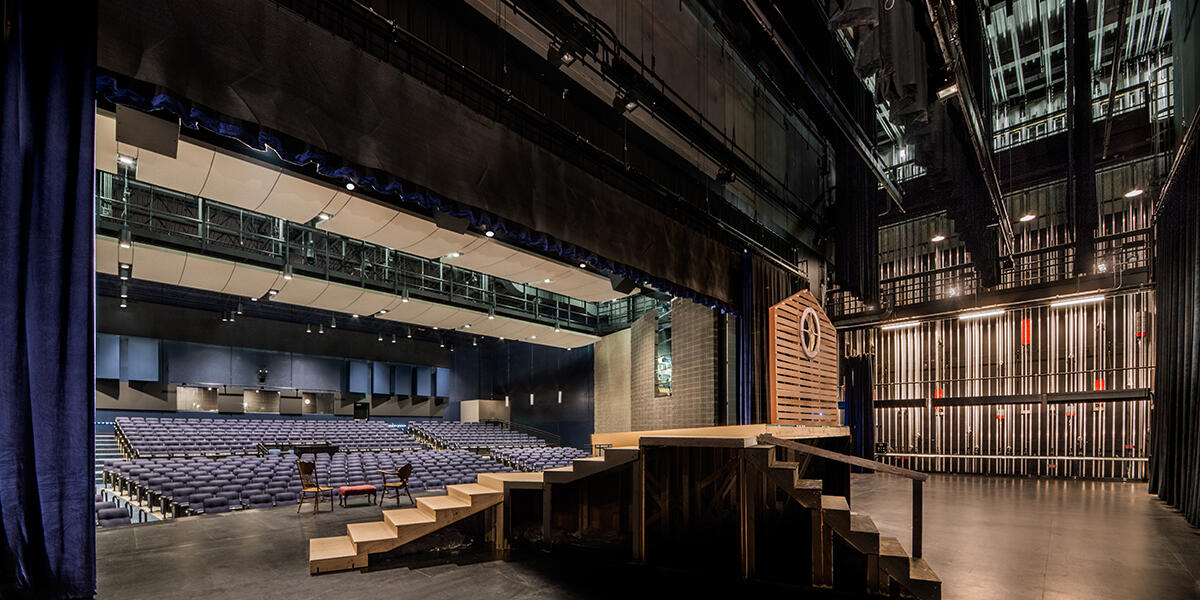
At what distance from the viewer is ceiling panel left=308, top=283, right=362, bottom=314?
1423 cm

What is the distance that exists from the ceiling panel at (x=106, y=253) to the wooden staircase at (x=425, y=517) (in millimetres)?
8327

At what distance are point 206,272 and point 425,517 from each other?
985 cm

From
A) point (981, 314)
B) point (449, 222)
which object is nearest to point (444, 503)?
point (449, 222)

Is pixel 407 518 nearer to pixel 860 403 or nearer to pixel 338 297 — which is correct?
pixel 338 297

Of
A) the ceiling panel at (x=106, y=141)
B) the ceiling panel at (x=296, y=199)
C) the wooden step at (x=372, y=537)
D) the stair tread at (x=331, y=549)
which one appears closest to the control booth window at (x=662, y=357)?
the ceiling panel at (x=296, y=199)

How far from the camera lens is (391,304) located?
1575cm

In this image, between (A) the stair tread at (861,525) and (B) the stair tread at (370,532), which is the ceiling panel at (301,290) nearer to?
(B) the stair tread at (370,532)

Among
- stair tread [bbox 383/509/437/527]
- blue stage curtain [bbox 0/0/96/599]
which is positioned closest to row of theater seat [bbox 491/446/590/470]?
stair tread [bbox 383/509/437/527]

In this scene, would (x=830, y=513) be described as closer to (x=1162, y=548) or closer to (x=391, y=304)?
(x=1162, y=548)

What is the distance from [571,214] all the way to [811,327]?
4.60 meters

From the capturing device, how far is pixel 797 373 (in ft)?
27.5

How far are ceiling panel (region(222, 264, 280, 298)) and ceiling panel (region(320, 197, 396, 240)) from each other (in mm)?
5592

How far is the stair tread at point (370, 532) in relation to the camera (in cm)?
514

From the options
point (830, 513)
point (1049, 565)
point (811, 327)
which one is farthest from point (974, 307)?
point (830, 513)
